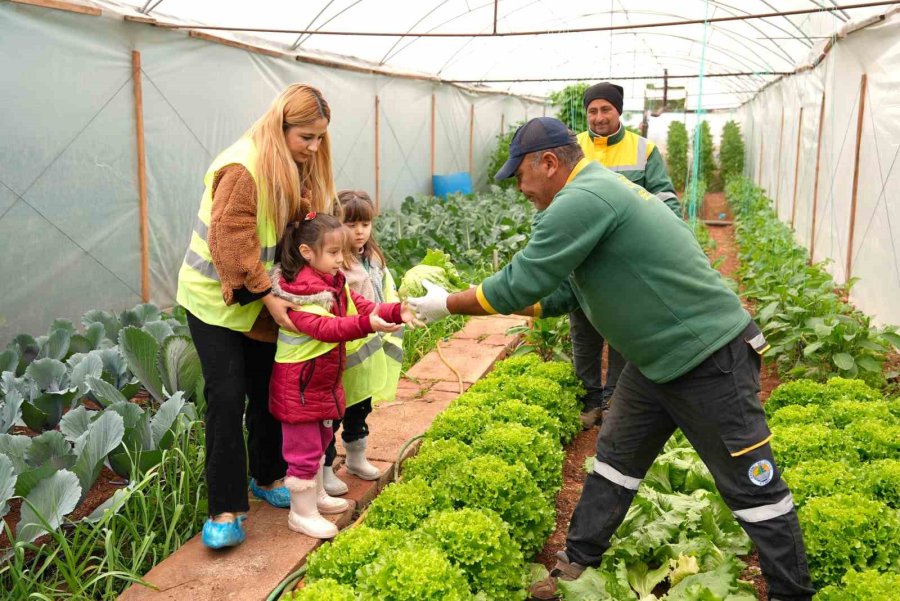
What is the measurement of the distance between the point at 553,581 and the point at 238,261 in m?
1.53

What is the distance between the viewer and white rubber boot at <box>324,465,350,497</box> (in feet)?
10.4

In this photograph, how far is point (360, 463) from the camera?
3.38m

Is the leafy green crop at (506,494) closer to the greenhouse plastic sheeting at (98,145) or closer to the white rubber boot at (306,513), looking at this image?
the white rubber boot at (306,513)

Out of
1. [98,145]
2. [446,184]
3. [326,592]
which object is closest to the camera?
[326,592]

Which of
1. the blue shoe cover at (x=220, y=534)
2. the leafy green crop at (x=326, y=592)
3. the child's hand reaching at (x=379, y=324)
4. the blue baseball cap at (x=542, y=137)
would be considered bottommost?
the blue shoe cover at (x=220, y=534)

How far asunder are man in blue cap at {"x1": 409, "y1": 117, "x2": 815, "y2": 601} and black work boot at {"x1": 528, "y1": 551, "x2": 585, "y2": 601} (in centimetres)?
61

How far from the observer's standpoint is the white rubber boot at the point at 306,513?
2.79m

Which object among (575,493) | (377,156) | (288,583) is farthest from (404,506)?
(377,156)

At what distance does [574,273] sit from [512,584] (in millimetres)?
1069

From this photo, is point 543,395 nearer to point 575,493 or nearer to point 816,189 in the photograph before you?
point 575,493

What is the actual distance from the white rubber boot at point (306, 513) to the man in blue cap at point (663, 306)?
35.8 inches

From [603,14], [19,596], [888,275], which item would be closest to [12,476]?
[19,596]

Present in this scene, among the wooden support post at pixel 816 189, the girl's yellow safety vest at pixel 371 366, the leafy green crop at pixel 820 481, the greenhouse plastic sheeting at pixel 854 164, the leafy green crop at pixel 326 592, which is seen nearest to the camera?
the leafy green crop at pixel 326 592

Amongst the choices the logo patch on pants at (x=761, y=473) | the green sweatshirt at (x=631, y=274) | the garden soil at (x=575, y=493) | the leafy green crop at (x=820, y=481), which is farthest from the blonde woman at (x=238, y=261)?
the leafy green crop at (x=820, y=481)
